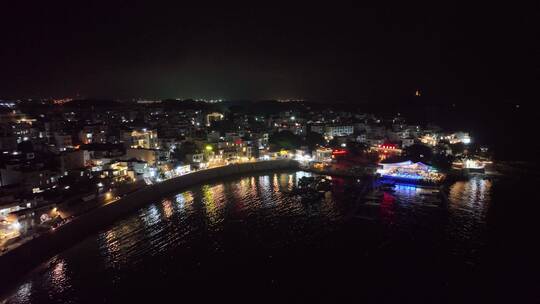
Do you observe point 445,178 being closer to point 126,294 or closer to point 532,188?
point 532,188

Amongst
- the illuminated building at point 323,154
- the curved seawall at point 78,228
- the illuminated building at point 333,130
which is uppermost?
the illuminated building at point 333,130

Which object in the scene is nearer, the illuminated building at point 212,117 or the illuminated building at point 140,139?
the illuminated building at point 140,139

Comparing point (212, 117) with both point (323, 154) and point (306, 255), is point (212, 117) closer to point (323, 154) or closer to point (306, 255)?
point (323, 154)

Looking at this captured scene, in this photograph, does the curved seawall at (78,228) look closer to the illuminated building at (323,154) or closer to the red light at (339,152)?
the illuminated building at (323,154)

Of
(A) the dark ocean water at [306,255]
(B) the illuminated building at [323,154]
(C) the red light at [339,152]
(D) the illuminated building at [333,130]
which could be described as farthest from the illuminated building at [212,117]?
(A) the dark ocean water at [306,255]

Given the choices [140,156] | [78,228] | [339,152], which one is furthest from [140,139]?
[339,152]

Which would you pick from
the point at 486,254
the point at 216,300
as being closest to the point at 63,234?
the point at 216,300

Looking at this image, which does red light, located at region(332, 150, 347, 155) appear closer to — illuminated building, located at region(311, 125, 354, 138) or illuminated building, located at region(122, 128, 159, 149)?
illuminated building, located at region(311, 125, 354, 138)
